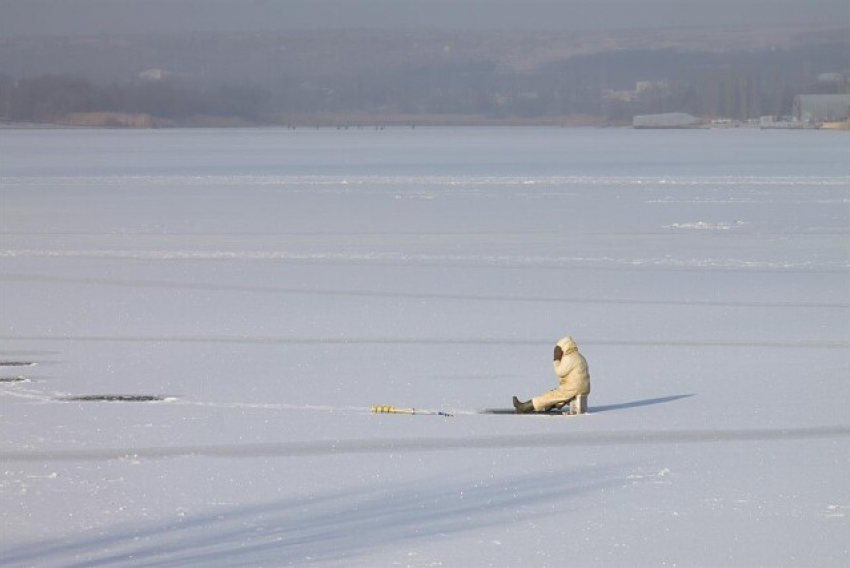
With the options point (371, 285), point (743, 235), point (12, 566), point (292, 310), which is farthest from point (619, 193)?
point (12, 566)

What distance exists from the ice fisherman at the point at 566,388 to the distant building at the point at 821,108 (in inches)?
4931

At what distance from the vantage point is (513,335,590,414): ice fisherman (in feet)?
26.5

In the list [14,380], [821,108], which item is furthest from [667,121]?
[14,380]

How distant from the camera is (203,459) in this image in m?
6.91

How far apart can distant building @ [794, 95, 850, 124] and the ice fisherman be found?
125 meters

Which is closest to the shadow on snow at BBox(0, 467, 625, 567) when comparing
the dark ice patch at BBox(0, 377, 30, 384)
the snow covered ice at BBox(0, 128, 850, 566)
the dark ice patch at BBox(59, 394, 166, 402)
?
the snow covered ice at BBox(0, 128, 850, 566)

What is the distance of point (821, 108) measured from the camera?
Answer: 440 ft

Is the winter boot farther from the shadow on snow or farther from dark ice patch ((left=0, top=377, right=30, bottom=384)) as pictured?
dark ice patch ((left=0, top=377, right=30, bottom=384))

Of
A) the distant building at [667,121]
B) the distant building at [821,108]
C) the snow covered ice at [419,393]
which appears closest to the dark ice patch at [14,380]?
→ the snow covered ice at [419,393]

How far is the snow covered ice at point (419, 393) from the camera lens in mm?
5688

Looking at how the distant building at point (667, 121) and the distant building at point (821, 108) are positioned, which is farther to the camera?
the distant building at point (667, 121)

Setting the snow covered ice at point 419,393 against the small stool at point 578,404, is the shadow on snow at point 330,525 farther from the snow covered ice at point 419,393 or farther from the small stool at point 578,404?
the small stool at point 578,404

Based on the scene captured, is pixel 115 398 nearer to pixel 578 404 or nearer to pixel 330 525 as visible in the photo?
pixel 578 404

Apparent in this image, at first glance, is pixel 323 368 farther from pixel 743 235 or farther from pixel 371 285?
pixel 743 235
